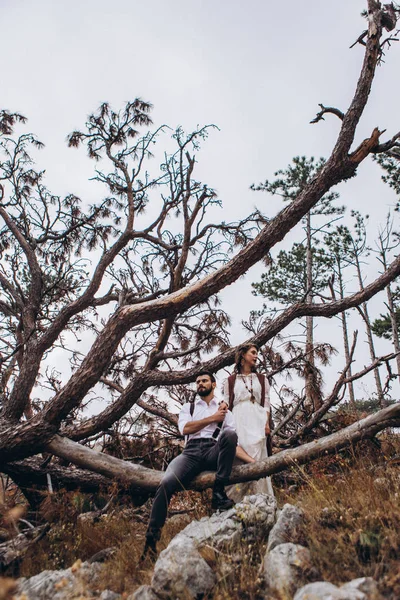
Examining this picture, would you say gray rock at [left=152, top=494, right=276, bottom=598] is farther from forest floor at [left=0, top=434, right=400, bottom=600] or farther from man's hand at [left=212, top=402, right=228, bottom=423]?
man's hand at [left=212, top=402, right=228, bottom=423]

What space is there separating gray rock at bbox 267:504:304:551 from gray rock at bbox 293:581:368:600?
0.66m

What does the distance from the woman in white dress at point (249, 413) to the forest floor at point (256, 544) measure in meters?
0.56

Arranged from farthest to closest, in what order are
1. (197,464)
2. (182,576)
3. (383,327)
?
1. (383,327)
2. (197,464)
3. (182,576)

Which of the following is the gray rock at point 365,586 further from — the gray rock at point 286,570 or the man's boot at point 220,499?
the man's boot at point 220,499

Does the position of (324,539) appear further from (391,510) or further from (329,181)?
(329,181)

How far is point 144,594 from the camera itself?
2379 millimetres

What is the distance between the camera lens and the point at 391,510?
99.0 inches

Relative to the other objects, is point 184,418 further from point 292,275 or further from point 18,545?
point 292,275

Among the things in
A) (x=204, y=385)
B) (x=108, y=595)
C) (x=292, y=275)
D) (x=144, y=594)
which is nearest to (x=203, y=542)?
(x=144, y=594)

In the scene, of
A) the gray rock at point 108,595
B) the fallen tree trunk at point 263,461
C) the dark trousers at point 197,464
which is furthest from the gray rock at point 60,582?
the fallen tree trunk at point 263,461

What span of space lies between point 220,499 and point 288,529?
95 centimetres

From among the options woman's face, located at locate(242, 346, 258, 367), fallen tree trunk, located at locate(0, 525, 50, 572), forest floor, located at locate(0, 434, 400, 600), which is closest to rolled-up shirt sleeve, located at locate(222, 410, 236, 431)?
woman's face, located at locate(242, 346, 258, 367)

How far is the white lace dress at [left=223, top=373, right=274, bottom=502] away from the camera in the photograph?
400 cm

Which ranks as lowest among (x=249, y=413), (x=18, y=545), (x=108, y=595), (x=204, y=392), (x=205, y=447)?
(x=108, y=595)
